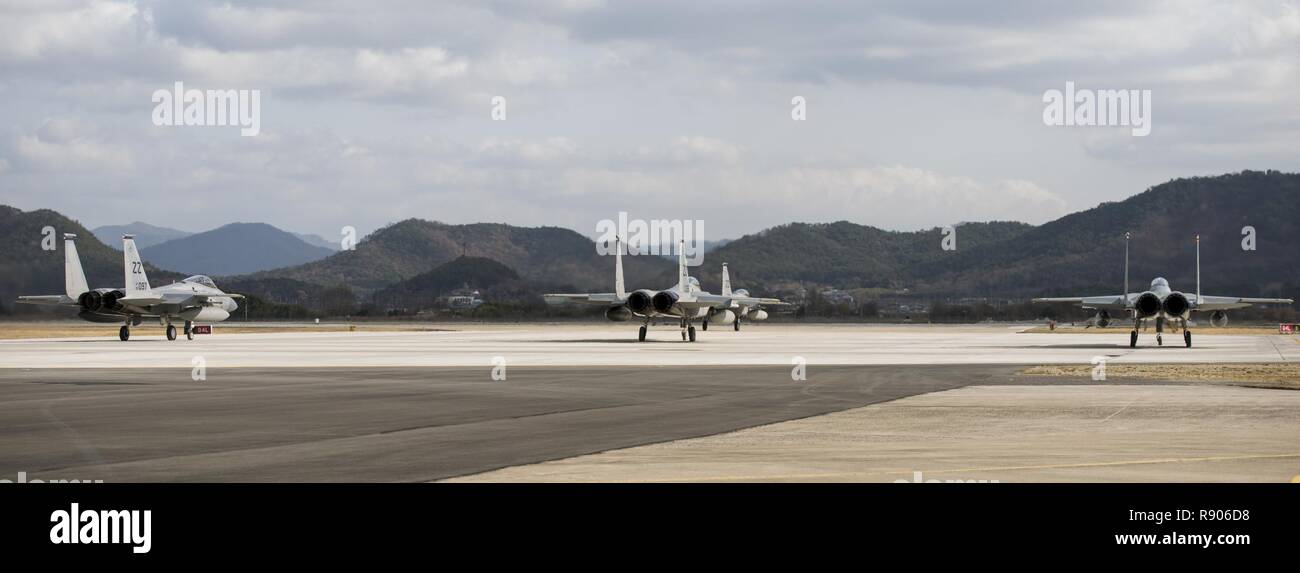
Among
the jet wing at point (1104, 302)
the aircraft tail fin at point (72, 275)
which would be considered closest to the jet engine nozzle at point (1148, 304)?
the jet wing at point (1104, 302)

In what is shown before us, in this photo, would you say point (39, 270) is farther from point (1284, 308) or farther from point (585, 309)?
point (1284, 308)

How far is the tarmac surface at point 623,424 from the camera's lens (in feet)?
47.3

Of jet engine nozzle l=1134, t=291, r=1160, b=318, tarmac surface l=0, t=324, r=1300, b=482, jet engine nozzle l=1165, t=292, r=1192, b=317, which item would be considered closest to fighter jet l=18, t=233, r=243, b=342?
tarmac surface l=0, t=324, r=1300, b=482

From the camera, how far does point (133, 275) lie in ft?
220

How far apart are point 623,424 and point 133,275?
53.7 metres

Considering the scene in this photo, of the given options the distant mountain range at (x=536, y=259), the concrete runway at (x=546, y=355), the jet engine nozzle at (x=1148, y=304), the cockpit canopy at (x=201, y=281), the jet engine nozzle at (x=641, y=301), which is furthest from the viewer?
the distant mountain range at (x=536, y=259)

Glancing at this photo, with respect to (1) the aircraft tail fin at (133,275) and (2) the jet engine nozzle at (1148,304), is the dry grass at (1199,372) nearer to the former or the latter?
(2) the jet engine nozzle at (1148,304)

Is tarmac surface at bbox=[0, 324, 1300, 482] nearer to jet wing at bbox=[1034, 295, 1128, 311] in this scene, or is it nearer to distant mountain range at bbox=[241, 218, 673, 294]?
jet wing at bbox=[1034, 295, 1128, 311]

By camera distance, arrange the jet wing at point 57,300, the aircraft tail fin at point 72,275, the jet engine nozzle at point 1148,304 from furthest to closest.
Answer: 1. the jet wing at point 57,300
2. the aircraft tail fin at point 72,275
3. the jet engine nozzle at point 1148,304

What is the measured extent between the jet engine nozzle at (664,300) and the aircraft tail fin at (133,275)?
26.8m

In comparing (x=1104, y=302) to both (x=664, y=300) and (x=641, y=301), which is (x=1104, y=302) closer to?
(x=664, y=300)

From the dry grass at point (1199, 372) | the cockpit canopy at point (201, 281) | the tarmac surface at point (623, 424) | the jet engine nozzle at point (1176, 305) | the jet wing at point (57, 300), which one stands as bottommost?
the dry grass at point (1199, 372)

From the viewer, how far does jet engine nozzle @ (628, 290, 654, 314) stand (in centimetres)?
6719
